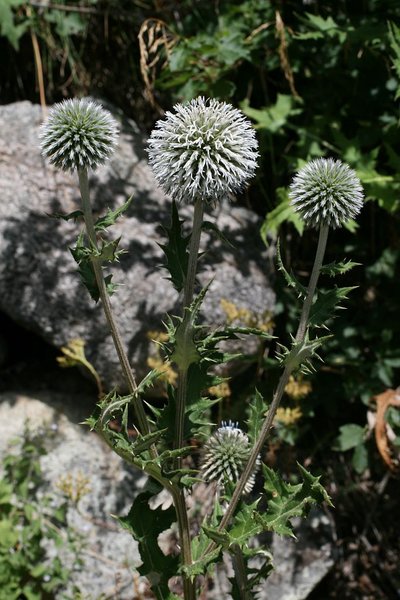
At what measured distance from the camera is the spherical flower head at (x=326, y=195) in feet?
8.21

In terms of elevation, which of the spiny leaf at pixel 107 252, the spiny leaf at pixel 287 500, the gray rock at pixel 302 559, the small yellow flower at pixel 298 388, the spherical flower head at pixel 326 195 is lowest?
the gray rock at pixel 302 559

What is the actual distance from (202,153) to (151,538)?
4.62 feet

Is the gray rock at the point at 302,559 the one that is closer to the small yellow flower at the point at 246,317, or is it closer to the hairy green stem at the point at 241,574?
the small yellow flower at the point at 246,317

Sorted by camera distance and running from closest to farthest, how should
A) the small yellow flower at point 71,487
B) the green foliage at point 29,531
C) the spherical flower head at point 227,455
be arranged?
the spherical flower head at point 227,455 < the green foliage at point 29,531 < the small yellow flower at point 71,487

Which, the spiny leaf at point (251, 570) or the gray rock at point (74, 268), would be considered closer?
the spiny leaf at point (251, 570)

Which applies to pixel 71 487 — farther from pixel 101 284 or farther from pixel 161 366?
pixel 101 284

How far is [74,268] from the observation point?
14.0 ft

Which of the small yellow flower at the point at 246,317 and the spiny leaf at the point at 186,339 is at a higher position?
the spiny leaf at the point at 186,339

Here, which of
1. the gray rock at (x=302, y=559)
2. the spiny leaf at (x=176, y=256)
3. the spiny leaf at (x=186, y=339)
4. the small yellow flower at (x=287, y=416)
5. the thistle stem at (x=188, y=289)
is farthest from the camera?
the gray rock at (x=302, y=559)

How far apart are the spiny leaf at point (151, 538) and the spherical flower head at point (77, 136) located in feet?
3.98

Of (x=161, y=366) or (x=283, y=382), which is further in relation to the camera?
(x=161, y=366)

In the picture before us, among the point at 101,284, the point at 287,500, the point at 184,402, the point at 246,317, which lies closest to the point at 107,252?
the point at 101,284

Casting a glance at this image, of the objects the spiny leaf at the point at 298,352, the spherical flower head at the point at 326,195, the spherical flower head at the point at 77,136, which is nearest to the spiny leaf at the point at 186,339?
the spiny leaf at the point at 298,352

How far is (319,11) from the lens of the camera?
4.49m
